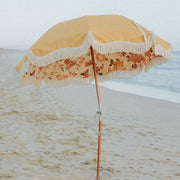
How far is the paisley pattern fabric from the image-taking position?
4.07 metres

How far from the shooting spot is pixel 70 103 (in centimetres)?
887

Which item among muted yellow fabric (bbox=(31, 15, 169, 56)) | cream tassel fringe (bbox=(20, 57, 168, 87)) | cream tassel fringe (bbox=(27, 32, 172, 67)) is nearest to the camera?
cream tassel fringe (bbox=(27, 32, 172, 67))

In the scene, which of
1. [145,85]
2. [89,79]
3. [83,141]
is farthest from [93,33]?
[145,85]

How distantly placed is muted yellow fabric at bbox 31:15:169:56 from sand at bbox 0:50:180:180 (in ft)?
6.40

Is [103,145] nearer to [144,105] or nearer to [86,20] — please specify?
[86,20]

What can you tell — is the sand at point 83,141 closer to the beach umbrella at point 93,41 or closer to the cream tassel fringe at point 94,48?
the beach umbrella at point 93,41

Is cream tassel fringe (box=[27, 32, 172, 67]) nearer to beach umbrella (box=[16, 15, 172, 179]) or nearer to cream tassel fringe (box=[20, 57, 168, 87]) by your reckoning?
beach umbrella (box=[16, 15, 172, 179])

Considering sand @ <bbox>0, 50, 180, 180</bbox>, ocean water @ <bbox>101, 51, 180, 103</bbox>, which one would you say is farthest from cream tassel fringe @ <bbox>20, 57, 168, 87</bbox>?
ocean water @ <bbox>101, 51, 180, 103</bbox>

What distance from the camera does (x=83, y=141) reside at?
5.29m

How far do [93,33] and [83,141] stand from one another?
307cm

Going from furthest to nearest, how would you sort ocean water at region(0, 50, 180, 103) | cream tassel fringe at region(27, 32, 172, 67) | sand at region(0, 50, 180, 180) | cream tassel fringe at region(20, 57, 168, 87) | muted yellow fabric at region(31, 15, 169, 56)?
ocean water at region(0, 50, 180, 103)
sand at region(0, 50, 180, 180)
cream tassel fringe at region(20, 57, 168, 87)
muted yellow fabric at region(31, 15, 169, 56)
cream tassel fringe at region(27, 32, 172, 67)

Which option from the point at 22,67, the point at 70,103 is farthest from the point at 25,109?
the point at 22,67

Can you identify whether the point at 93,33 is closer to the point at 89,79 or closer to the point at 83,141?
the point at 89,79

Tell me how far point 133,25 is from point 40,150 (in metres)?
2.82
